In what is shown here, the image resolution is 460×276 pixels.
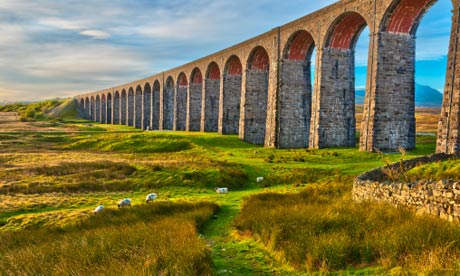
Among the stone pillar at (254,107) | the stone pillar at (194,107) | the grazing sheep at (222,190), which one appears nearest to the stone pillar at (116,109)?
the stone pillar at (194,107)

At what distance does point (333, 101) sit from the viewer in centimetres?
2797

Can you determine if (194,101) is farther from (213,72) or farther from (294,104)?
(294,104)

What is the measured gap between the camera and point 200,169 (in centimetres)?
2056

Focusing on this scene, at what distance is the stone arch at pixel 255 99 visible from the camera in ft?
125

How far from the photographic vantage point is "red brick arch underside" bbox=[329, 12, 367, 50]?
84.5 ft

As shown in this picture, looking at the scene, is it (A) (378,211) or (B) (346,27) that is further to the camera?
(B) (346,27)

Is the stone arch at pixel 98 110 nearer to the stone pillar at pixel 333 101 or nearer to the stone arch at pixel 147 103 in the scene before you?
the stone arch at pixel 147 103

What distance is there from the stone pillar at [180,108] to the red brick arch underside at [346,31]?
34913 millimetres

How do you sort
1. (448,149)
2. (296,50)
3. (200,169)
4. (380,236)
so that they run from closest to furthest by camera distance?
(380,236)
(448,149)
(200,169)
(296,50)

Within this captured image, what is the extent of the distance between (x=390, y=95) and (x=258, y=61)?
702 inches

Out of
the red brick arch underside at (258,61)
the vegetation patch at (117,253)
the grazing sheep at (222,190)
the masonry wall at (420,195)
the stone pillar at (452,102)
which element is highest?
the red brick arch underside at (258,61)

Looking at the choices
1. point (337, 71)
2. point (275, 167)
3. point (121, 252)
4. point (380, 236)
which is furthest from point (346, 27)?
point (121, 252)

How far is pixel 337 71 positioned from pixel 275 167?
1091 cm

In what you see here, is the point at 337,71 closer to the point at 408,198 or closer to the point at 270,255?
the point at 408,198
